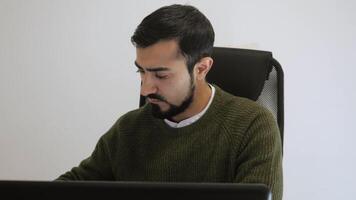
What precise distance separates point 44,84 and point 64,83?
0.09m

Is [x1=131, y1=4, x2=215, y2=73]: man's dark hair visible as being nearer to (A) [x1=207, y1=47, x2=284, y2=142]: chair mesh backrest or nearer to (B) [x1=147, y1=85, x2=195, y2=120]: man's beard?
(B) [x1=147, y1=85, x2=195, y2=120]: man's beard

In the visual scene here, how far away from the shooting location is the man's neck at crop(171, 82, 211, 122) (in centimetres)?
120

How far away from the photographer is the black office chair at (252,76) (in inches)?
51.1

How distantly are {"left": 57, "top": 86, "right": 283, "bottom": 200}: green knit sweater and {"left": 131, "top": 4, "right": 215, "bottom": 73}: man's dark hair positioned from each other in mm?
161

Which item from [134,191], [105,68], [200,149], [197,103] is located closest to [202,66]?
[197,103]

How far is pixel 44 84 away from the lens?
1968 mm

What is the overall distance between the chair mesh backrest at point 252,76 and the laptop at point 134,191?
0.82 m

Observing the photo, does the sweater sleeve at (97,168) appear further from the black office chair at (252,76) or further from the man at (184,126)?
the black office chair at (252,76)

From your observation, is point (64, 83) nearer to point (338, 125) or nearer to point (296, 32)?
point (296, 32)

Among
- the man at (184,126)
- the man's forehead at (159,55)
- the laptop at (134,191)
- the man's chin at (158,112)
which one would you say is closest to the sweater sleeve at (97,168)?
the man at (184,126)

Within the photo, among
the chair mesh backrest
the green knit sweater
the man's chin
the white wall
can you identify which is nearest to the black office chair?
the chair mesh backrest

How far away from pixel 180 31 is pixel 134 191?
0.64 meters

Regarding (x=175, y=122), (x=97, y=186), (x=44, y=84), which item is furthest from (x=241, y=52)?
(x=44, y=84)

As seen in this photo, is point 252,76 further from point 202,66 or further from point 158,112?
point 158,112
